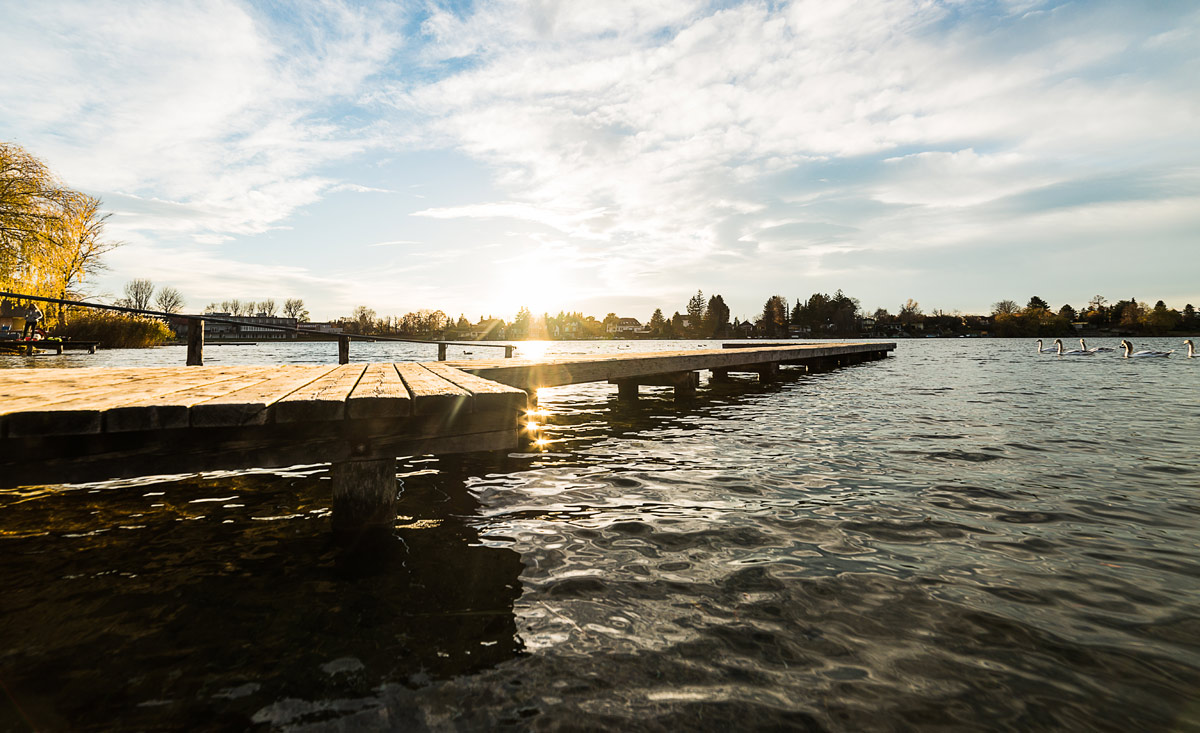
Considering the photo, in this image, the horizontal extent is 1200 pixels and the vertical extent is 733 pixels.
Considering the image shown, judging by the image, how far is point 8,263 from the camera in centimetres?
2061

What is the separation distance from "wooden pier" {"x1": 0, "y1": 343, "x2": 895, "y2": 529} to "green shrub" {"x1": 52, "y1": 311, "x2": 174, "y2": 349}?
38898 mm

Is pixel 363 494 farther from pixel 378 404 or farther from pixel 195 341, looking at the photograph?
pixel 195 341

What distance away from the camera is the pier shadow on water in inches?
77.0

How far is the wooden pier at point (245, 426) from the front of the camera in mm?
2342

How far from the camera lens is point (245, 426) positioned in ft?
8.50

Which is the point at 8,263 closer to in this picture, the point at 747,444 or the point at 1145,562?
the point at 747,444

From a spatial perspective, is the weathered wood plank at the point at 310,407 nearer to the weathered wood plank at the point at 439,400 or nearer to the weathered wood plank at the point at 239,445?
the weathered wood plank at the point at 239,445

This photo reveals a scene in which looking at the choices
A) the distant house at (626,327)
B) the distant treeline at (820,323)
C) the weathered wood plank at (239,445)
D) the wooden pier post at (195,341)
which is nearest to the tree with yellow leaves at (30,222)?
the wooden pier post at (195,341)

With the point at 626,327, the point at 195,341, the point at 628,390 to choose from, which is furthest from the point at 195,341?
the point at 626,327

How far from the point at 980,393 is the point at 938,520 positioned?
13.5 metres

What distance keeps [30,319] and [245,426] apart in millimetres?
33386

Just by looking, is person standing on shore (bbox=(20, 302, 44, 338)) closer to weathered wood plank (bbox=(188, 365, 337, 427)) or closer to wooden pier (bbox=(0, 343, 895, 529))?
wooden pier (bbox=(0, 343, 895, 529))

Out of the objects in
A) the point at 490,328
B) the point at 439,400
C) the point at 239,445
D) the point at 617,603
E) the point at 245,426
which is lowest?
the point at 617,603

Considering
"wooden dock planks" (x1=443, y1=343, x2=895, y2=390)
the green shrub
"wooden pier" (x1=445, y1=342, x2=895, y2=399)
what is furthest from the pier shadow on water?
the green shrub
